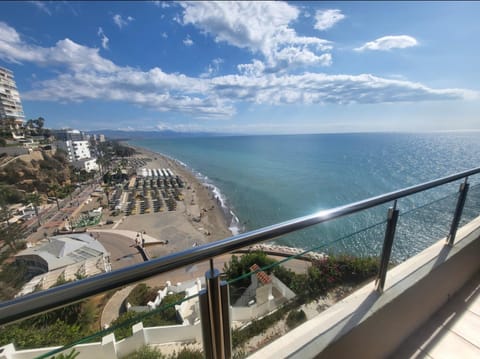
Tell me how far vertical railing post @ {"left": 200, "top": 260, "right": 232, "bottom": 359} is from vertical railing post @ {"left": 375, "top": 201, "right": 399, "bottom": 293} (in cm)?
107

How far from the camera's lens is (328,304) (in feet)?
4.08

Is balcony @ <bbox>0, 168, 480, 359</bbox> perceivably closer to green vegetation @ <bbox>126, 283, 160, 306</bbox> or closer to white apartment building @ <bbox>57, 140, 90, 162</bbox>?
green vegetation @ <bbox>126, 283, 160, 306</bbox>

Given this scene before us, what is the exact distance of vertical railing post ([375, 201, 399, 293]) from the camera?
1.30 meters

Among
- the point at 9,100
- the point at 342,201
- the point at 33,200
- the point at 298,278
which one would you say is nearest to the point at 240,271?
the point at 298,278

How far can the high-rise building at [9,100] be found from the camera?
44.4 metres

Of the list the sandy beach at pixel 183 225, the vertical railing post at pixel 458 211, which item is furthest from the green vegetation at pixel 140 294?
the sandy beach at pixel 183 225

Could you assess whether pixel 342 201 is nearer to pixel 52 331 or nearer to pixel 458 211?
pixel 458 211

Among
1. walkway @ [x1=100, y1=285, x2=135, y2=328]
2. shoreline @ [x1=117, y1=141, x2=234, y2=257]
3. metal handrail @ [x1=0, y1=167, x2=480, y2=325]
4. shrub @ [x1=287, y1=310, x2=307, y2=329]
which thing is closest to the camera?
metal handrail @ [x1=0, y1=167, x2=480, y2=325]

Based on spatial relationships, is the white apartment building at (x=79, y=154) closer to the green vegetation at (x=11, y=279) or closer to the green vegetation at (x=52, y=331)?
the green vegetation at (x=11, y=279)

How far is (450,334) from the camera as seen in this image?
149 cm

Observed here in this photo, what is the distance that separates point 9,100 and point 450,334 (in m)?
70.7

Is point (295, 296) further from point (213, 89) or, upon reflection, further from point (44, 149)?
point (44, 149)

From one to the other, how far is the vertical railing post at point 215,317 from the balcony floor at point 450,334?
1.24 meters

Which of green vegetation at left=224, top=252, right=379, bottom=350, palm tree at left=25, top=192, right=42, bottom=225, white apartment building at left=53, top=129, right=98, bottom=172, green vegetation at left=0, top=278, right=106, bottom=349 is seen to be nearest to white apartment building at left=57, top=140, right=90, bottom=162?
white apartment building at left=53, top=129, right=98, bottom=172
